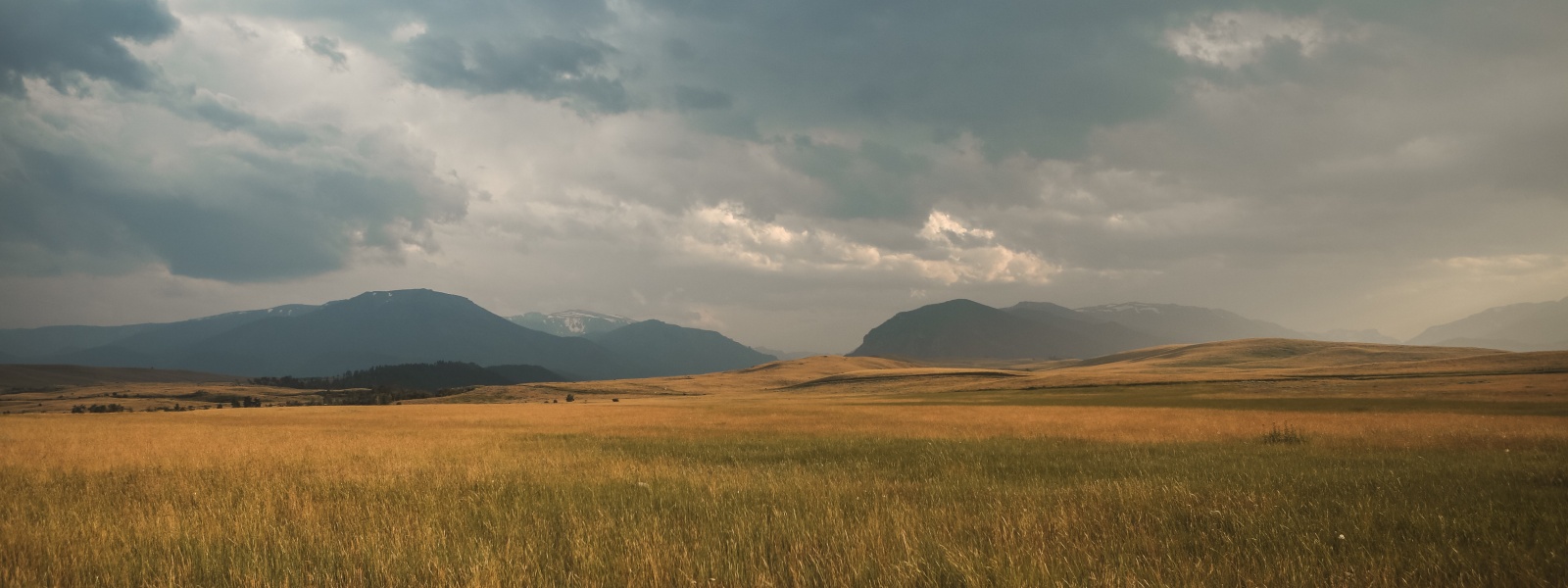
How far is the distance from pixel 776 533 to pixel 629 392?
5692 inches

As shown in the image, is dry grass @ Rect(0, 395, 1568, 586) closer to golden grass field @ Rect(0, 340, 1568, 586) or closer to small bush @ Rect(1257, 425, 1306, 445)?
golden grass field @ Rect(0, 340, 1568, 586)

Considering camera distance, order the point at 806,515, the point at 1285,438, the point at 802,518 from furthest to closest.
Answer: the point at 1285,438 < the point at 806,515 < the point at 802,518

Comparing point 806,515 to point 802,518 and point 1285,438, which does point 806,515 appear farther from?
point 1285,438

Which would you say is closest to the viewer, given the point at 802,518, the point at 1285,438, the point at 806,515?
the point at 802,518

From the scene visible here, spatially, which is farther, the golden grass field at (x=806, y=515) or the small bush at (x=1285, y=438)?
the small bush at (x=1285, y=438)

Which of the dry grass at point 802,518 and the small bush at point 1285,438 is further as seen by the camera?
the small bush at point 1285,438

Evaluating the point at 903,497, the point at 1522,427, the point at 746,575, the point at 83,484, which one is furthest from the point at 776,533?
the point at 1522,427

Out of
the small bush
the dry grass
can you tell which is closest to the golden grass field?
the dry grass

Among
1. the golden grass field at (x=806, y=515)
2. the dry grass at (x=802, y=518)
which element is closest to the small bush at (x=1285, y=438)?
the golden grass field at (x=806, y=515)

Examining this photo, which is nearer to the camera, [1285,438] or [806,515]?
[806,515]

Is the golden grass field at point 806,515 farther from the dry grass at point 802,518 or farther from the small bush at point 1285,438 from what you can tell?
the small bush at point 1285,438

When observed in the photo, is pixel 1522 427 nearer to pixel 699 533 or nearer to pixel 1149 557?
pixel 1149 557

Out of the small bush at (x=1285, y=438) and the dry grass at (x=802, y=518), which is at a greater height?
the dry grass at (x=802, y=518)

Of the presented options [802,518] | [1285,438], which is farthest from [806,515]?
[1285,438]
